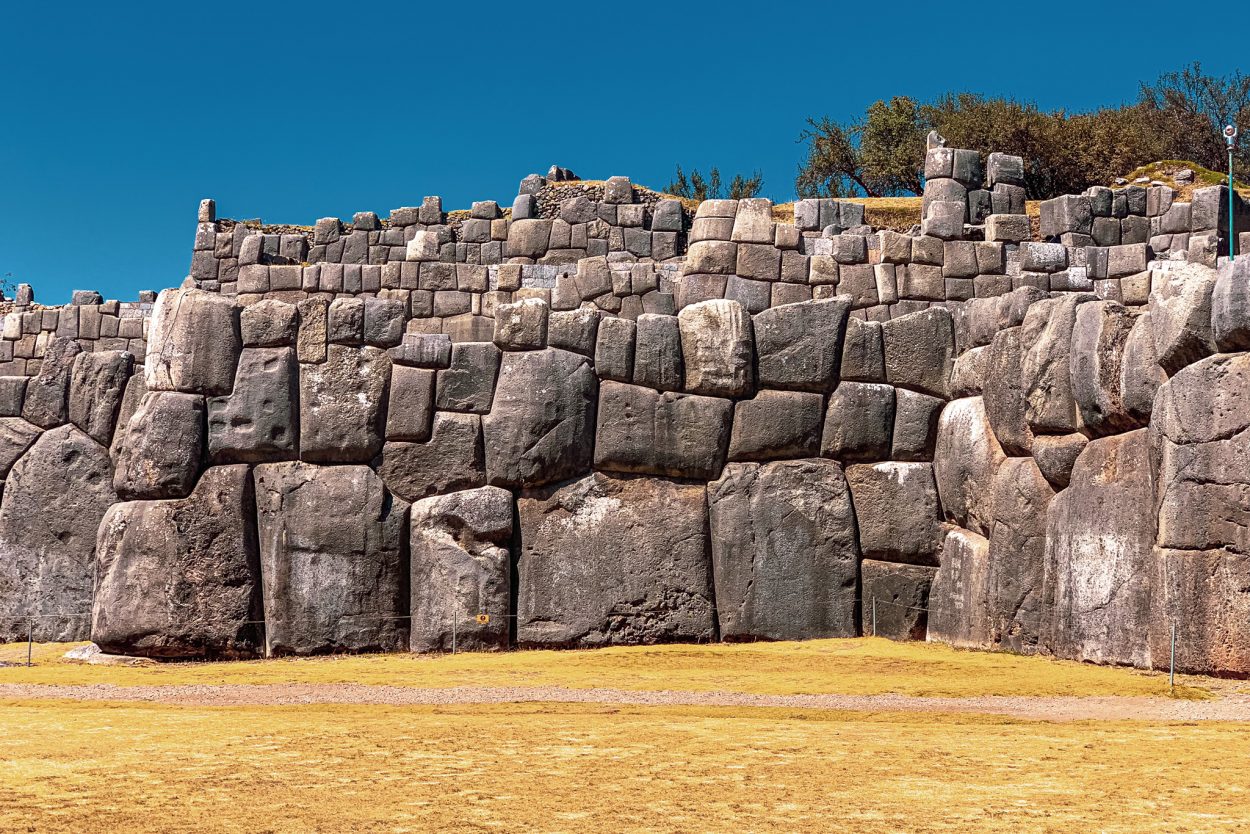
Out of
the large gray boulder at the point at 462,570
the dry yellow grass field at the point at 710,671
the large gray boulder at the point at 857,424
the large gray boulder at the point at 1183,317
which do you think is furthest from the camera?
the large gray boulder at the point at 857,424

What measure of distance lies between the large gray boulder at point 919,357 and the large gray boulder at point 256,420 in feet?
21.6

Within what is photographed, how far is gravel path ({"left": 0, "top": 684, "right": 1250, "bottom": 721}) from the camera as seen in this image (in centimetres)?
1127

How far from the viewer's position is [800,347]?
→ 16.9 m

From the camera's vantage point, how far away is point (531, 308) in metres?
16.8

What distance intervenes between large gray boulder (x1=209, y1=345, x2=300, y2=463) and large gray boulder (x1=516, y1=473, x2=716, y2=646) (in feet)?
Answer: 8.99

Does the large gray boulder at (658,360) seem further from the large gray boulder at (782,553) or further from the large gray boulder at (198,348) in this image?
the large gray boulder at (198,348)

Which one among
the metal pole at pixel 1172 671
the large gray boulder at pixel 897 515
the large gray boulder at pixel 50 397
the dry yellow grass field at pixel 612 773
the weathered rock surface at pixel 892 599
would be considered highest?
the large gray boulder at pixel 50 397

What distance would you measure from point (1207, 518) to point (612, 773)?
258 inches

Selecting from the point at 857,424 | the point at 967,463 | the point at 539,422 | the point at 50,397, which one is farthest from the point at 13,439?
the point at 967,463

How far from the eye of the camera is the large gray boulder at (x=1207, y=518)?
41.3ft

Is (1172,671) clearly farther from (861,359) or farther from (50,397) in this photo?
(50,397)

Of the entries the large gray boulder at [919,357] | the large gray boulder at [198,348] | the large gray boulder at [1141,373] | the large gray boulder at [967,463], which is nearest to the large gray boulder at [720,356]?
the large gray boulder at [919,357]

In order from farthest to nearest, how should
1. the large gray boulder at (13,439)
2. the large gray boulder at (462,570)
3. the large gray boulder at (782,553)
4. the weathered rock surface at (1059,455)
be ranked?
the large gray boulder at (13,439) < the large gray boulder at (782,553) < the large gray boulder at (462,570) < the weathered rock surface at (1059,455)

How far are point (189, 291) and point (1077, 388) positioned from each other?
31.1ft
